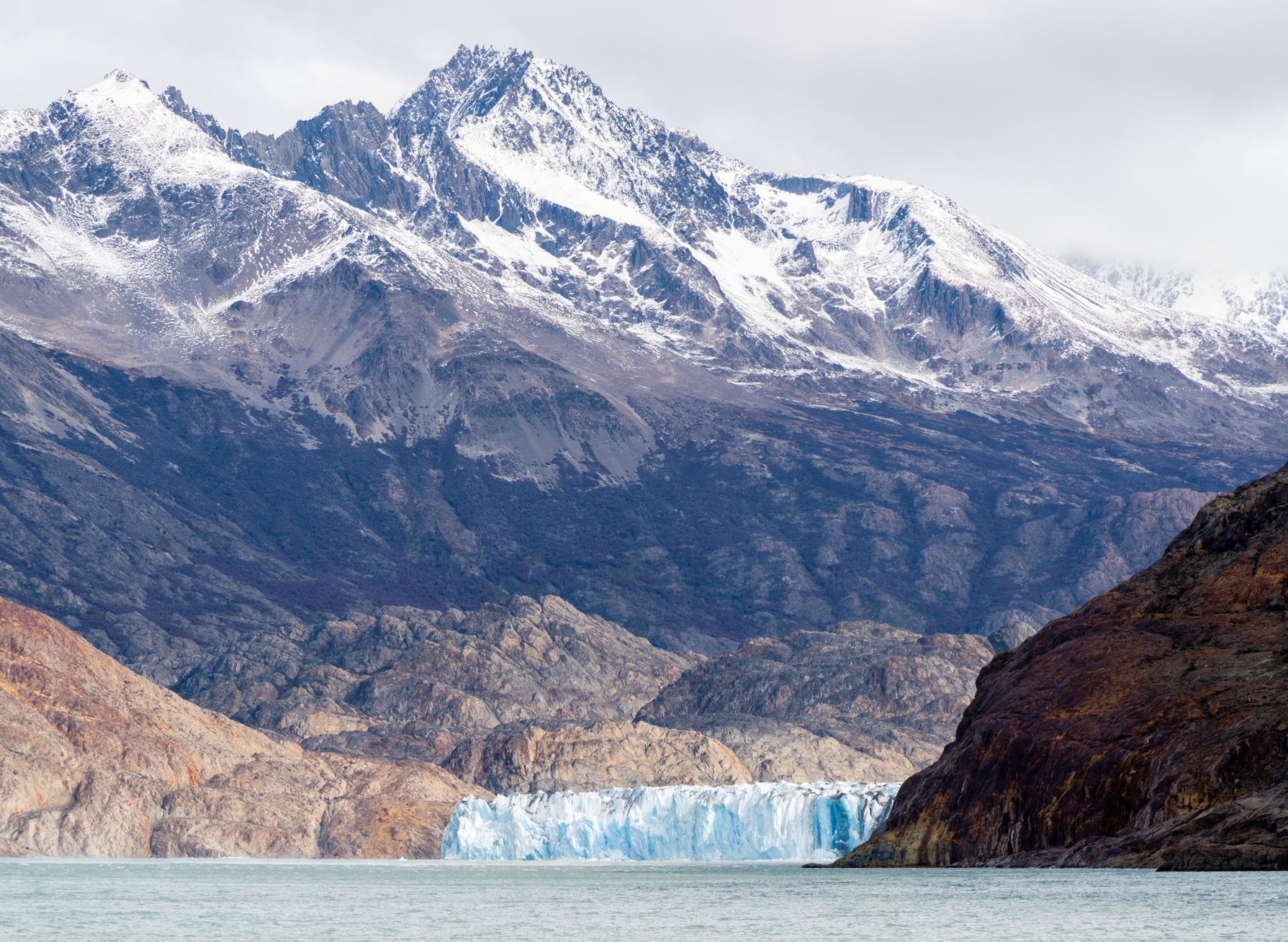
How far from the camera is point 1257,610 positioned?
125 m

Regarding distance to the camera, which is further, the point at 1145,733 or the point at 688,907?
the point at 1145,733

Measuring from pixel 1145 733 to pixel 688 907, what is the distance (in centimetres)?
3355

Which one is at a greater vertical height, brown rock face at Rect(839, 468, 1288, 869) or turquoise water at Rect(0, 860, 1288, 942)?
brown rock face at Rect(839, 468, 1288, 869)

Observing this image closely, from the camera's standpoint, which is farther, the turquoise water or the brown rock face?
the brown rock face

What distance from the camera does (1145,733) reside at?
11756cm

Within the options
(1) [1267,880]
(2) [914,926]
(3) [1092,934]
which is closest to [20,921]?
(2) [914,926]

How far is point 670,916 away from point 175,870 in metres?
97.8

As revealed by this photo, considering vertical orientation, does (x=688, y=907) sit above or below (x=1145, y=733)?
below

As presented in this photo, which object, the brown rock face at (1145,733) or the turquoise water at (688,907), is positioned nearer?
the turquoise water at (688,907)

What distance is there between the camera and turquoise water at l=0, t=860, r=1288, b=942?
8506 centimetres

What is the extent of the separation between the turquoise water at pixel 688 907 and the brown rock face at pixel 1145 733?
362 cm

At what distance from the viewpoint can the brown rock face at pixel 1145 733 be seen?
106312 mm

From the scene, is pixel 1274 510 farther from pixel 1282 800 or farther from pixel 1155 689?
pixel 1282 800

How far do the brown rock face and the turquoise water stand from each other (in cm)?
362
